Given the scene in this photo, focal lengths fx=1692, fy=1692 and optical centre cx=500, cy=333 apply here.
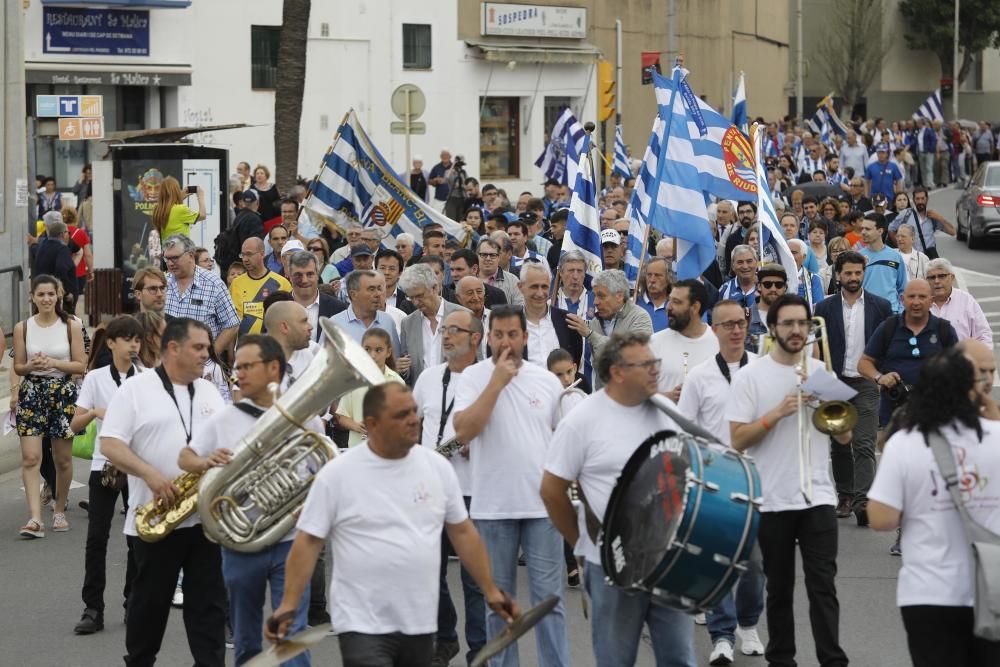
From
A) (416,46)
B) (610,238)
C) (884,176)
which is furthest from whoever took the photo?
(416,46)

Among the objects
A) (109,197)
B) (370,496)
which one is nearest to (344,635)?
(370,496)

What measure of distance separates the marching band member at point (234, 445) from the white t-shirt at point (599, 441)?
140cm

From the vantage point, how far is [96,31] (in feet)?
111

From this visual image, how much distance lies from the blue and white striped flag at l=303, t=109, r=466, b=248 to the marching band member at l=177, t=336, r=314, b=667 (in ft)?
35.0

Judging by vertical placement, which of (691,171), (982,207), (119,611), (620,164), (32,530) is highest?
(620,164)

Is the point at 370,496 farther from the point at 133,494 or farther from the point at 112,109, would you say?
the point at 112,109

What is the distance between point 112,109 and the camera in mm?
34531

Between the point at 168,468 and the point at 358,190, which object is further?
the point at 358,190

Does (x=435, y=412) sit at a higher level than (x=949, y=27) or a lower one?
lower

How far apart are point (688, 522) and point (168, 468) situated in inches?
109

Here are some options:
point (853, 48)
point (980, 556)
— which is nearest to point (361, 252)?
point (980, 556)

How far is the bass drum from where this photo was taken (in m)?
6.06

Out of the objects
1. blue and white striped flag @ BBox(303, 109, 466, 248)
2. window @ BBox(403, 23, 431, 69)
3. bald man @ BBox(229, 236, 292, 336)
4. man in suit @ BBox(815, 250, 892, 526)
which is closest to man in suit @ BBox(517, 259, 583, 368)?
man in suit @ BBox(815, 250, 892, 526)

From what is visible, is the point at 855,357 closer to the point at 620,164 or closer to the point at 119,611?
the point at 119,611
